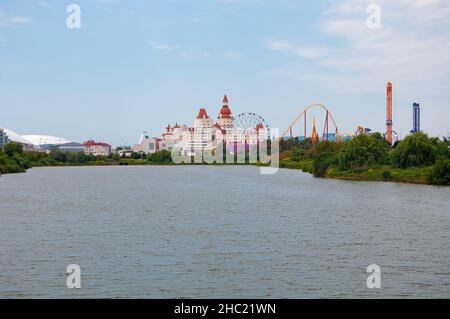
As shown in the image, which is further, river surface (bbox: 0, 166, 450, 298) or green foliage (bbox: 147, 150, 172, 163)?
green foliage (bbox: 147, 150, 172, 163)

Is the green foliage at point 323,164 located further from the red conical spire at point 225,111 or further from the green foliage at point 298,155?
the red conical spire at point 225,111

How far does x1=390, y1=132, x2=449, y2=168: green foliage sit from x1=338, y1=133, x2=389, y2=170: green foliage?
8.11 feet

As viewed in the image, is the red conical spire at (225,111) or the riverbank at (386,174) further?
the red conical spire at (225,111)

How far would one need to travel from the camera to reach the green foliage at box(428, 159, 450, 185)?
3097 centimetres

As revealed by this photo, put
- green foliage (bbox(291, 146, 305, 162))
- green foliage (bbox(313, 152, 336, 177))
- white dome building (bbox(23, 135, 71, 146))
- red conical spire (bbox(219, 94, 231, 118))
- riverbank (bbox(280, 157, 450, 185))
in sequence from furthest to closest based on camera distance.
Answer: white dome building (bbox(23, 135, 71, 146)), red conical spire (bbox(219, 94, 231, 118)), green foliage (bbox(291, 146, 305, 162)), green foliage (bbox(313, 152, 336, 177)), riverbank (bbox(280, 157, 450, 185))

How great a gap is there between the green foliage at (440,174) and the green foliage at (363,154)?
7.25 m

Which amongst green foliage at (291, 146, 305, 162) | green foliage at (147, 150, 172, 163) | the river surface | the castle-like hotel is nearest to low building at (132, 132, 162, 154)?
the castle-like hotel

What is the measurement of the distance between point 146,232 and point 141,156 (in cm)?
8817

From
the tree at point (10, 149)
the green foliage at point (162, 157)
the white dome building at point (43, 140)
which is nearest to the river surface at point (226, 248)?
the tree at point (10, 149)

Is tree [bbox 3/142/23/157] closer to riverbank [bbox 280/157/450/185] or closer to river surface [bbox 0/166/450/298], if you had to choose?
riverbank [bbox 280/157/450/185]

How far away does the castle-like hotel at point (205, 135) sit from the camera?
103 m

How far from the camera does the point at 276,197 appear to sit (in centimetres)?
2556
